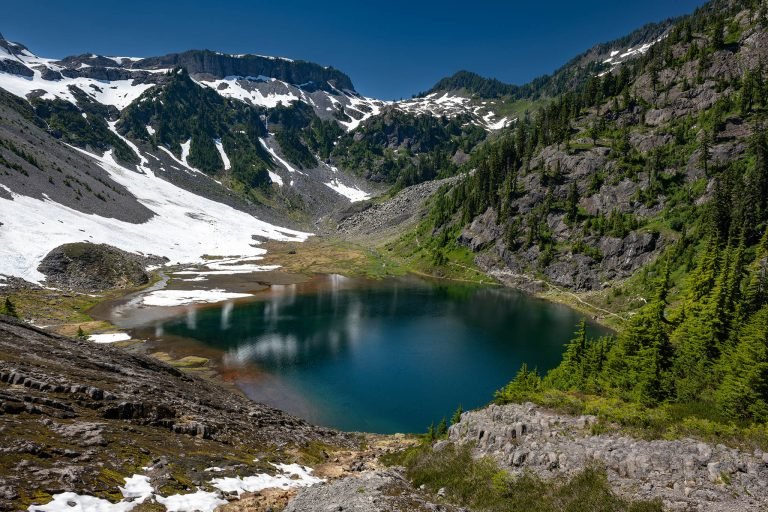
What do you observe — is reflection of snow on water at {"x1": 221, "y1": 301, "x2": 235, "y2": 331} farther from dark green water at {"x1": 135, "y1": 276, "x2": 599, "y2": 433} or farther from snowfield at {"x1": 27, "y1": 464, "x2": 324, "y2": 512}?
snowfield at {"x1": 27, "y1": 464, "x2": 324, "y2": 512}

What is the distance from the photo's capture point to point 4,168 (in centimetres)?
12444

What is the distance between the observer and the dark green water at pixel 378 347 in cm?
4228

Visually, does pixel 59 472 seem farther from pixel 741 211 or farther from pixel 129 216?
pixel 129 216

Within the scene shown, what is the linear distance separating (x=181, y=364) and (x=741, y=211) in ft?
308

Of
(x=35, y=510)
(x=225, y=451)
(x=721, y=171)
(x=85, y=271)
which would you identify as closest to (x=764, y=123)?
(x=721, y=171)

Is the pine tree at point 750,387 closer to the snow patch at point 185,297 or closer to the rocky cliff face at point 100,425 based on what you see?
the rocky cliff face at point 100,425

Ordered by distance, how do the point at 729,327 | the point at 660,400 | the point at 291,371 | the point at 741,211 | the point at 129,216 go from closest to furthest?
the point at 660,400 → the point at 729,327 → the point at 291,371 → the point at 741,211 → the point at 129,216

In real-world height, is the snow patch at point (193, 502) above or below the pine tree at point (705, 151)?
below

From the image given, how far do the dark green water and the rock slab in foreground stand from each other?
19.2m

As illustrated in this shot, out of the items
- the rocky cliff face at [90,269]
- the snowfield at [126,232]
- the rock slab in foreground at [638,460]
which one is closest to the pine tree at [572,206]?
the rock slab in foreground at [638,460]

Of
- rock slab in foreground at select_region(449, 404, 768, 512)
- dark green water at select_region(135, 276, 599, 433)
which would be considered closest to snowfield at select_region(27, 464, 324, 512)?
rock slab in foreground at select_region(449, 404, 768, 512)

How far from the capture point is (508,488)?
1695 cm

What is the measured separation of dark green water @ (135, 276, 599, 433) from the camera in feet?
139

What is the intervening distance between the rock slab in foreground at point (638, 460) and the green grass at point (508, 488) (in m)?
0.53
